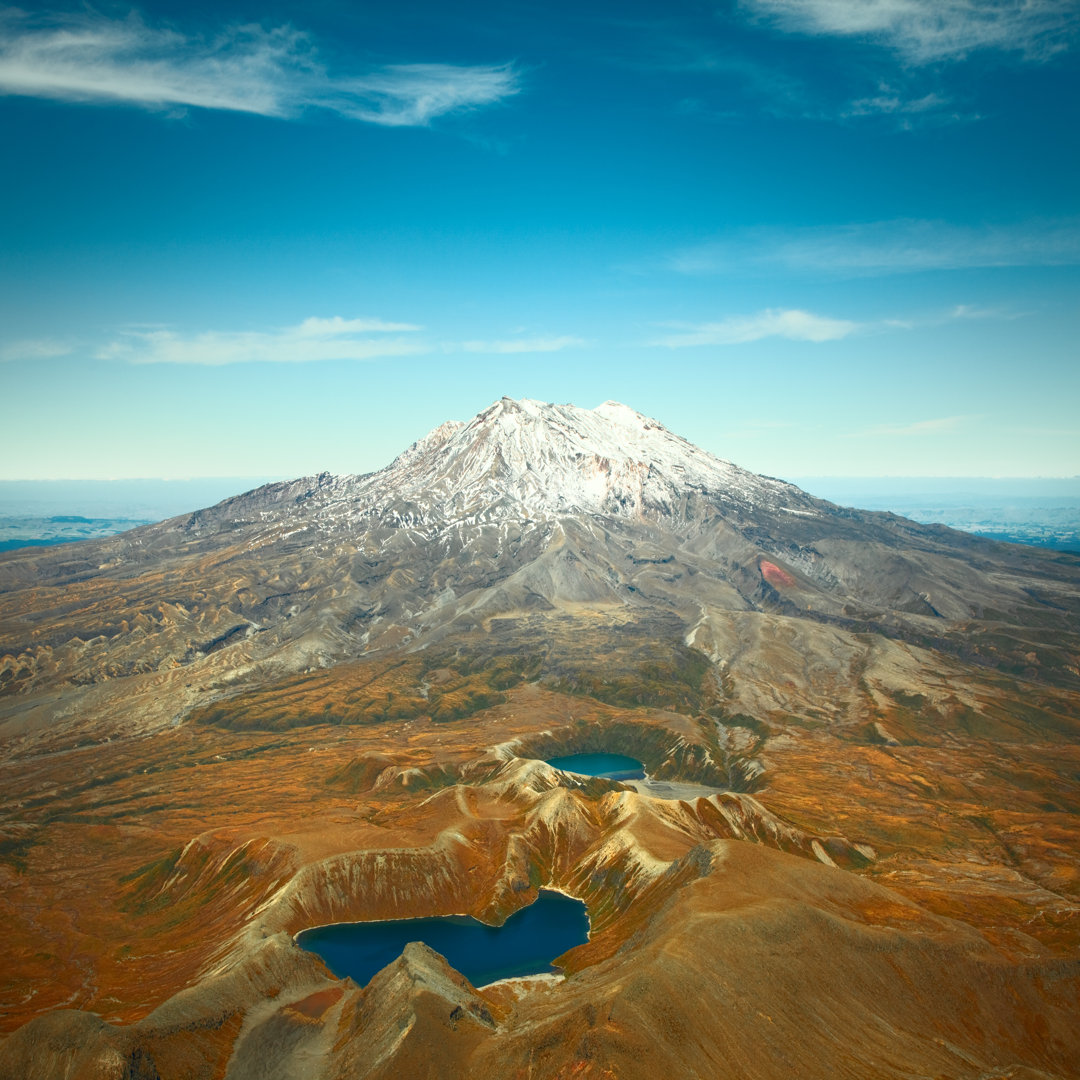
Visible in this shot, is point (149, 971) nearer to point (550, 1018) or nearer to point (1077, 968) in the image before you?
point (550, 1018)

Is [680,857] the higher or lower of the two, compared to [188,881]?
higher

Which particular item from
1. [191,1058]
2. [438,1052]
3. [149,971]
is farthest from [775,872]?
[149,971]

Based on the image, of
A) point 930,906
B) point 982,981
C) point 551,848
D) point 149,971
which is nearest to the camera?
point 982,981

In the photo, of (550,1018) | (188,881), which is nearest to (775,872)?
(550,1018)

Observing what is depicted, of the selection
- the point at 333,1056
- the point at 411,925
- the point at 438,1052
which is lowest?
the point at 411,925

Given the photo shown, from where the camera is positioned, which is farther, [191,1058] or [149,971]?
[149,971]

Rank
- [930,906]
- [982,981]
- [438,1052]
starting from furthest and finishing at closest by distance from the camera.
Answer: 1. [930,906]
2. [982,981]
3. [438,1052]
